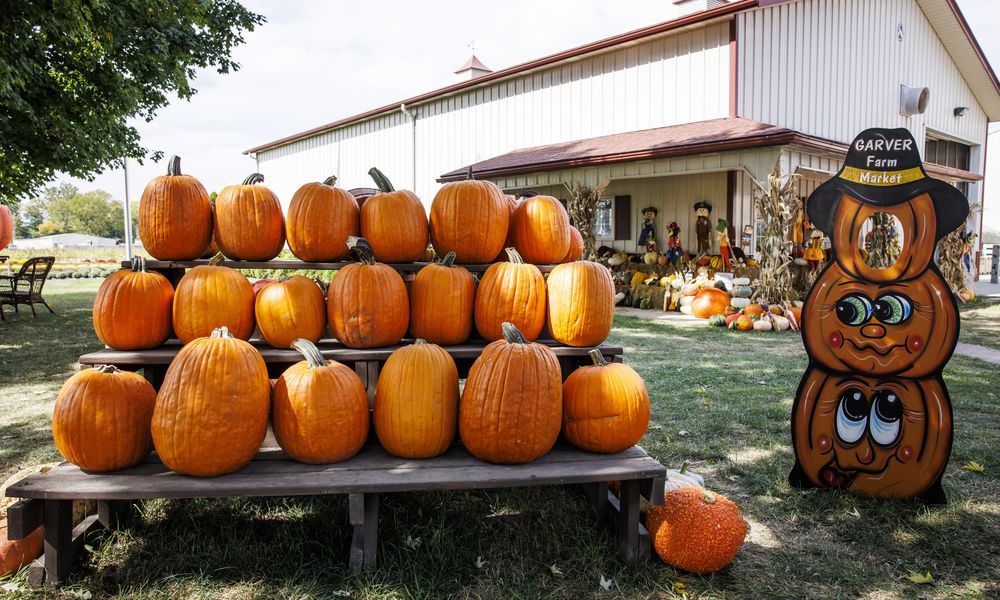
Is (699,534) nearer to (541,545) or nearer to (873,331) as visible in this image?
(541,545)

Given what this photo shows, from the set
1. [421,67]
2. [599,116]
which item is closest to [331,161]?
[421,67]

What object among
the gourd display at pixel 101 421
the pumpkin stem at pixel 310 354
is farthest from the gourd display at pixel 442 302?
the gourd display at pixel 101 421

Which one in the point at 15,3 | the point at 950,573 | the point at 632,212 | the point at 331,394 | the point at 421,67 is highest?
the point at 421,67

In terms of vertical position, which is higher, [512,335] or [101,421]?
[512,335]

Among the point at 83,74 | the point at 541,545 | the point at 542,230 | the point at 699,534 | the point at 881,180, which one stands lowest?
the point at 541,545

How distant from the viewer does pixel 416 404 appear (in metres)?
2.54

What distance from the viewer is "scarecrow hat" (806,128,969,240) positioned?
3.05 metres

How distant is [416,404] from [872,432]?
2.31 m

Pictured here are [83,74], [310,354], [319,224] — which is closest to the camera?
[310,354]

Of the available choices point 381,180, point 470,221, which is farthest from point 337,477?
point 381,180

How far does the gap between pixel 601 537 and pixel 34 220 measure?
131 meters

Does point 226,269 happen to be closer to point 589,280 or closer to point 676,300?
point 589,280

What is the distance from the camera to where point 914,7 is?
595 inches

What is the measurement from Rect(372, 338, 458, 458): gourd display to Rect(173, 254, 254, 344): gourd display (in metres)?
0.80
